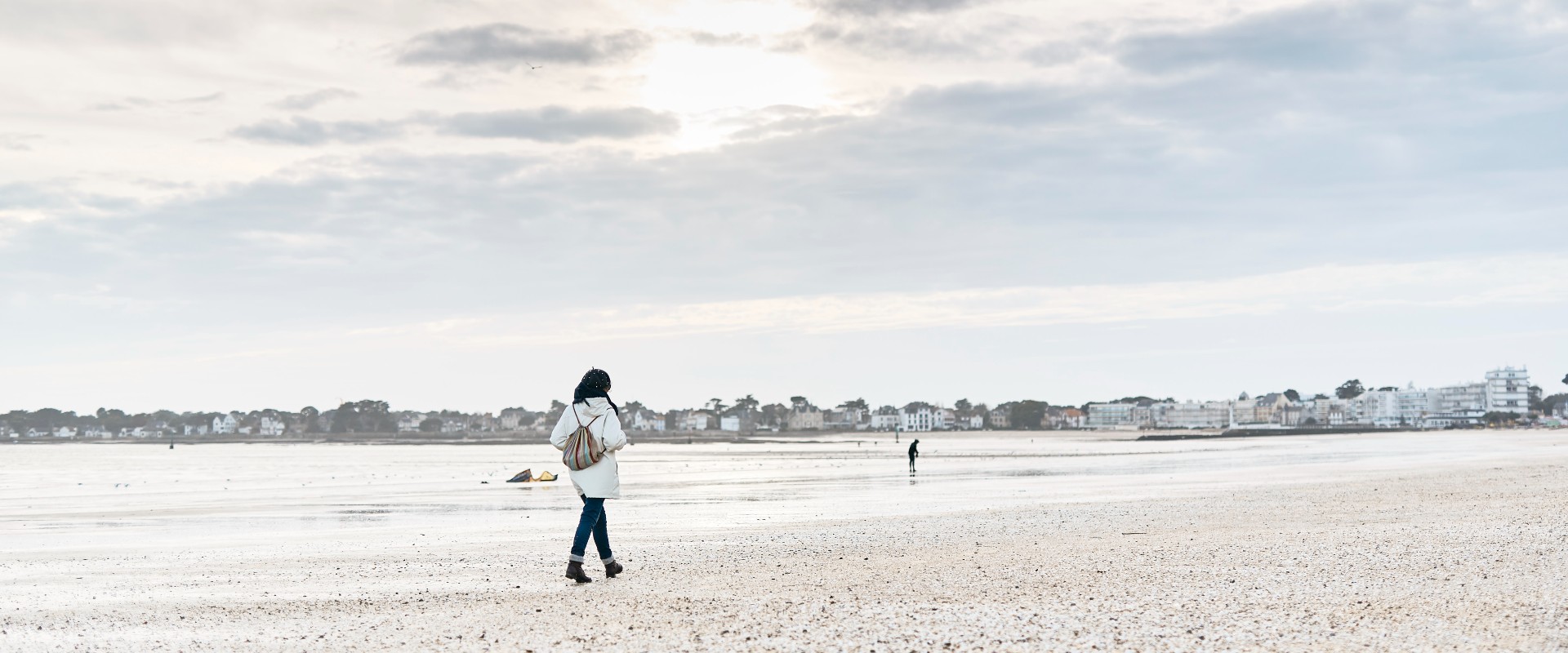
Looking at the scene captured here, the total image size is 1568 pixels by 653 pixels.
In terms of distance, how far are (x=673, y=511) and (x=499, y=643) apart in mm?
14616

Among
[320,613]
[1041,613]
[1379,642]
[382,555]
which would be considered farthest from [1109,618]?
[382,555]

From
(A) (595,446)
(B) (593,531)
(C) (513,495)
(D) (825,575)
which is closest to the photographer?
(A) (595,446)

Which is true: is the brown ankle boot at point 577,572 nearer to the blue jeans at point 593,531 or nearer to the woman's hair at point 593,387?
the blue jeans at point 593,531

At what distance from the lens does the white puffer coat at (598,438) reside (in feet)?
39.2

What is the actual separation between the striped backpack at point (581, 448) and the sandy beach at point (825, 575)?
1.17 m

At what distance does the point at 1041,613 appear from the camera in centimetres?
958

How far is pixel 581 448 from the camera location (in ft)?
39.4

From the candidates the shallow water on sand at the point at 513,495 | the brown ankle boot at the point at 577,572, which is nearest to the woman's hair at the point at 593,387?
the brown ankle boot at the point at 577,572

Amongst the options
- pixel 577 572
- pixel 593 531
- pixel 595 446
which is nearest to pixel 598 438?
pixel 595 446

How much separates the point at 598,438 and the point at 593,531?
0.93 meters

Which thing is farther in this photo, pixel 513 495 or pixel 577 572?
pixel 513 495

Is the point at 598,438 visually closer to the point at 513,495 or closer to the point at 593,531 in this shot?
the point at 593,531

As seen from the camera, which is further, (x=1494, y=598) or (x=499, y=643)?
(x=1494, y=598)

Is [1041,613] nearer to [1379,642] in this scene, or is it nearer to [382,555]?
[1379,642]
